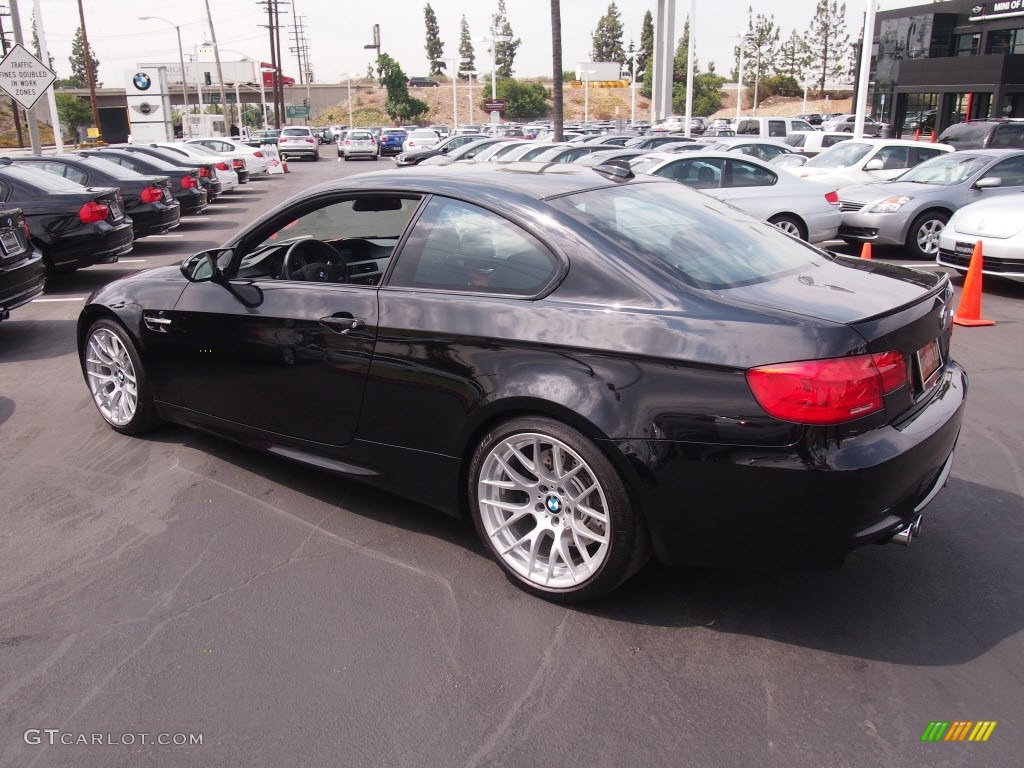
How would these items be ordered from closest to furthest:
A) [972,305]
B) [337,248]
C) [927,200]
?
1. [337,248]
2. [972,305]
3. [927,200]

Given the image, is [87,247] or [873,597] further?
[87,247]

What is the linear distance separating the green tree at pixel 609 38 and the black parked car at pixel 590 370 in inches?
5956

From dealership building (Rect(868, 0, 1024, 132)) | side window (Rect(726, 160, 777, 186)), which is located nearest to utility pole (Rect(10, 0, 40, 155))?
side window (Rect(726, 160, 777, 186))

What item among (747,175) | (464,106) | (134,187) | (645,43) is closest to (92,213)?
(134,187)

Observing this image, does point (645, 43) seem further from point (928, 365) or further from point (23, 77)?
point (928, 365)

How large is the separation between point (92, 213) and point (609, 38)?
147345 millimetres

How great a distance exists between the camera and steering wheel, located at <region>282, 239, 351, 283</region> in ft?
14.1

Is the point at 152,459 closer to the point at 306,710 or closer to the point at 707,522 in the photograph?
the point at 306,710

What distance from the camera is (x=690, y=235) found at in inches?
145

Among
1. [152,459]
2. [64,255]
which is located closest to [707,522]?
[152,459]

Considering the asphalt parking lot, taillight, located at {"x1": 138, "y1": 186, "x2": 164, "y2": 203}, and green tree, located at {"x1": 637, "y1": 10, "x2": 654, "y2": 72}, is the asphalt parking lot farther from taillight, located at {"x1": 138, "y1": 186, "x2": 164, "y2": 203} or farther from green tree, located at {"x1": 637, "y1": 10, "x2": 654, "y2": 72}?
green tree, located at {"x1": 637, "y1": 10, "x2": 654, "y2": 72}

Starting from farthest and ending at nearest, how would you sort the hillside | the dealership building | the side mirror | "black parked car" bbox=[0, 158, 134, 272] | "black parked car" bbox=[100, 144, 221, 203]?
the hillside
the dealership building
"black parked car" bbox=[100, 144, 221, 203]
"black parked car" bbox=[0, 158, 134, 272]
the side mirror

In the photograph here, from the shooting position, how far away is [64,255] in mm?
10203

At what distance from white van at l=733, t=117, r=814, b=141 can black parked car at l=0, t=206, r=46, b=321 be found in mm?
28825
